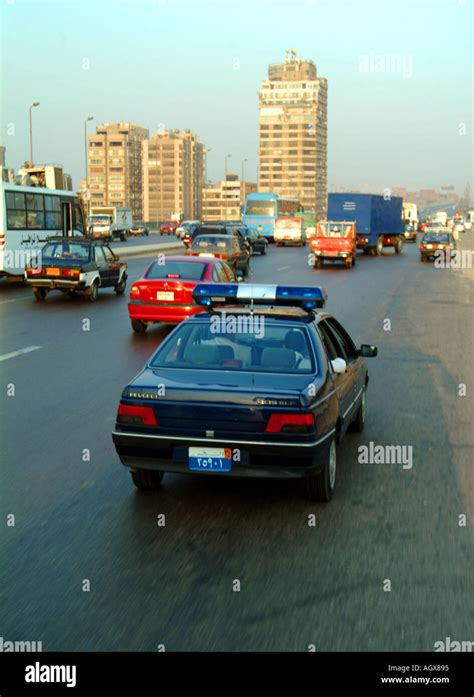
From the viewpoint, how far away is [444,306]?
910 inches

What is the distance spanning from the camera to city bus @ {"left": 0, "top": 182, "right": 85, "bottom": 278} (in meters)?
28.1

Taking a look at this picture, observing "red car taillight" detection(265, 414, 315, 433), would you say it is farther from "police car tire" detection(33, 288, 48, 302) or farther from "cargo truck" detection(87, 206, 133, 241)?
"cargo truck" detection(87, 206, 133, 241)

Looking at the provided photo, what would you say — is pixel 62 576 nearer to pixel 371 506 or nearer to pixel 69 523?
pixel 69 523

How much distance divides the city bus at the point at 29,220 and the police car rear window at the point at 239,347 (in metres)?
19.8

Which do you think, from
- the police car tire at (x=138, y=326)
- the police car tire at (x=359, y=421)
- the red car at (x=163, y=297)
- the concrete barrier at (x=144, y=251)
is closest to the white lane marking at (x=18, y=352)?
the red car at (x=163, y=297)

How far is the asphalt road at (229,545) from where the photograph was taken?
175 inches

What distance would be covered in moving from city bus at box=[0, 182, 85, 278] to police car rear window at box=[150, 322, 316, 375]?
19.8 metres

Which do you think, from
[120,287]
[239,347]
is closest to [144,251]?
[120,287]

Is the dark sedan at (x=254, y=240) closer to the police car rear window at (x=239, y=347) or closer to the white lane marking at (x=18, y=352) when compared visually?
the white lane marking at (x=18, y=352)

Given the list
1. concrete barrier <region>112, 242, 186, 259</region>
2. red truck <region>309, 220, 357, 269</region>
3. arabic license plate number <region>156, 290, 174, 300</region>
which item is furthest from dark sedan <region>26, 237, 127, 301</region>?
concrete barrier <region>112, 242, 186, 259</region>

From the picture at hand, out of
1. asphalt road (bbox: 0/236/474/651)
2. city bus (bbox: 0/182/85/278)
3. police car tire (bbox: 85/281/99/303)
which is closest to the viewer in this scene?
asphalt road (bbox: 0/236/474/651)

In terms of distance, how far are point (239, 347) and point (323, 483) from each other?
50.1 inches

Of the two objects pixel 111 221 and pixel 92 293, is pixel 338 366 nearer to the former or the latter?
pixel 92 293

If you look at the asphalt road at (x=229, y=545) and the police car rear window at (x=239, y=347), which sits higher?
the police car rear window at (x=239, y=347)
